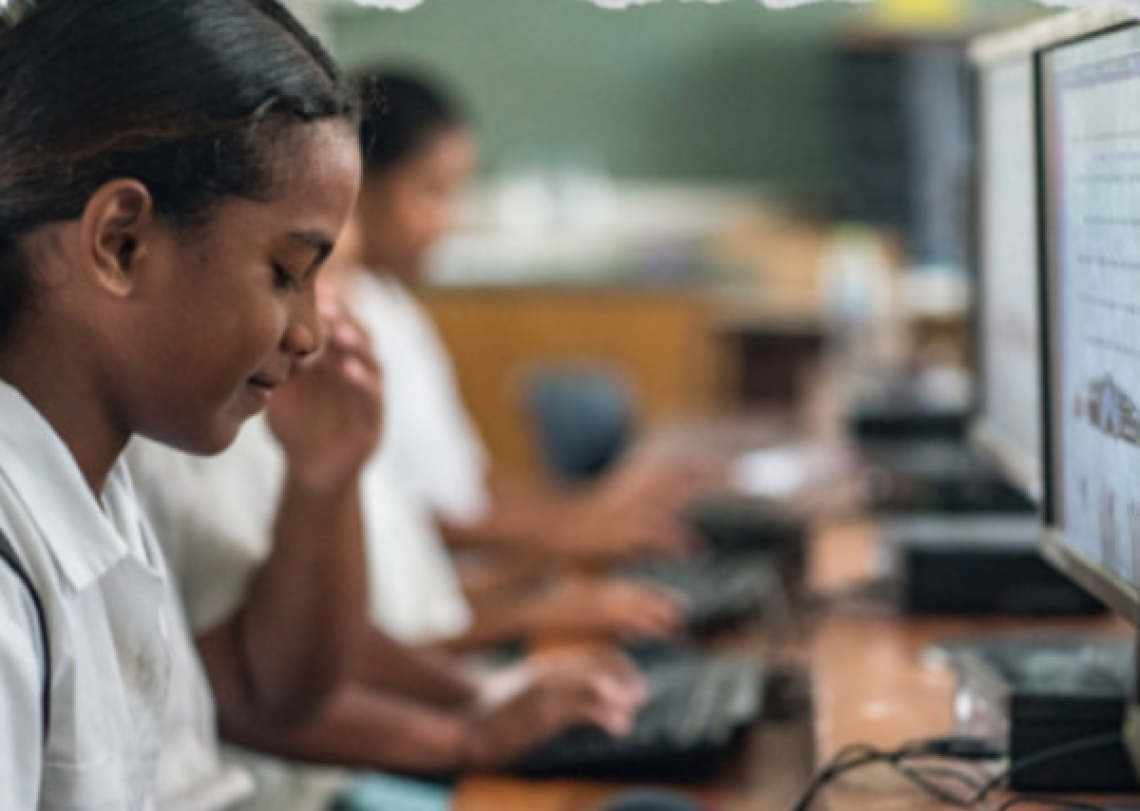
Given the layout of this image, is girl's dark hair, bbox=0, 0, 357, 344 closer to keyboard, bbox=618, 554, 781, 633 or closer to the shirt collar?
the shirt collar

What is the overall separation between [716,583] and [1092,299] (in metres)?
1.24

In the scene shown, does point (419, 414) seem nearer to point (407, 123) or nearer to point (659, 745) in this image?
point (407, 123)

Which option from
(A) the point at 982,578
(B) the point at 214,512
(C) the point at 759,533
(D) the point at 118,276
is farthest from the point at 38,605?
(C) the point at 759,533

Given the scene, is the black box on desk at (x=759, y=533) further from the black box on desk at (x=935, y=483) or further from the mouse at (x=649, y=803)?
the mouse at (x=649, y=803)

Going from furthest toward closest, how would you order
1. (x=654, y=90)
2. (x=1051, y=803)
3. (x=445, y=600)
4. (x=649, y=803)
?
(x=654, y=90) < (x=445, y=600) < (x=649, y=803) < (x=1051, y=803)

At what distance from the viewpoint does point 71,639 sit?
Result: 3.19ft

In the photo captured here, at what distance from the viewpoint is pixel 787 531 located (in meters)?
2.61

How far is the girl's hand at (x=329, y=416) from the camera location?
158 centimetres

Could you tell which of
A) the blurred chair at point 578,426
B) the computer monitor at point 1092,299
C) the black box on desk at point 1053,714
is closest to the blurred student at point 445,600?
the black box on desk at point 1053,714

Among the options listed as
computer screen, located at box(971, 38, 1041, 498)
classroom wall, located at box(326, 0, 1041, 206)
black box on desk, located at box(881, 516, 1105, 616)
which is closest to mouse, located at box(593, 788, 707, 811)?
computer screen, located at box(971, 38, 1041, 498)

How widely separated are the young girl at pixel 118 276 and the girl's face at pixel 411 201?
1859 millimetres

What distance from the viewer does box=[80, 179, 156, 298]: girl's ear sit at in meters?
0.97

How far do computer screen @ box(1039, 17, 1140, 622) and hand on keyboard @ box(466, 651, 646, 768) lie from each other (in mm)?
454

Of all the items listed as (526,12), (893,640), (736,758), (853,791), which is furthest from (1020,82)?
(526,12)
